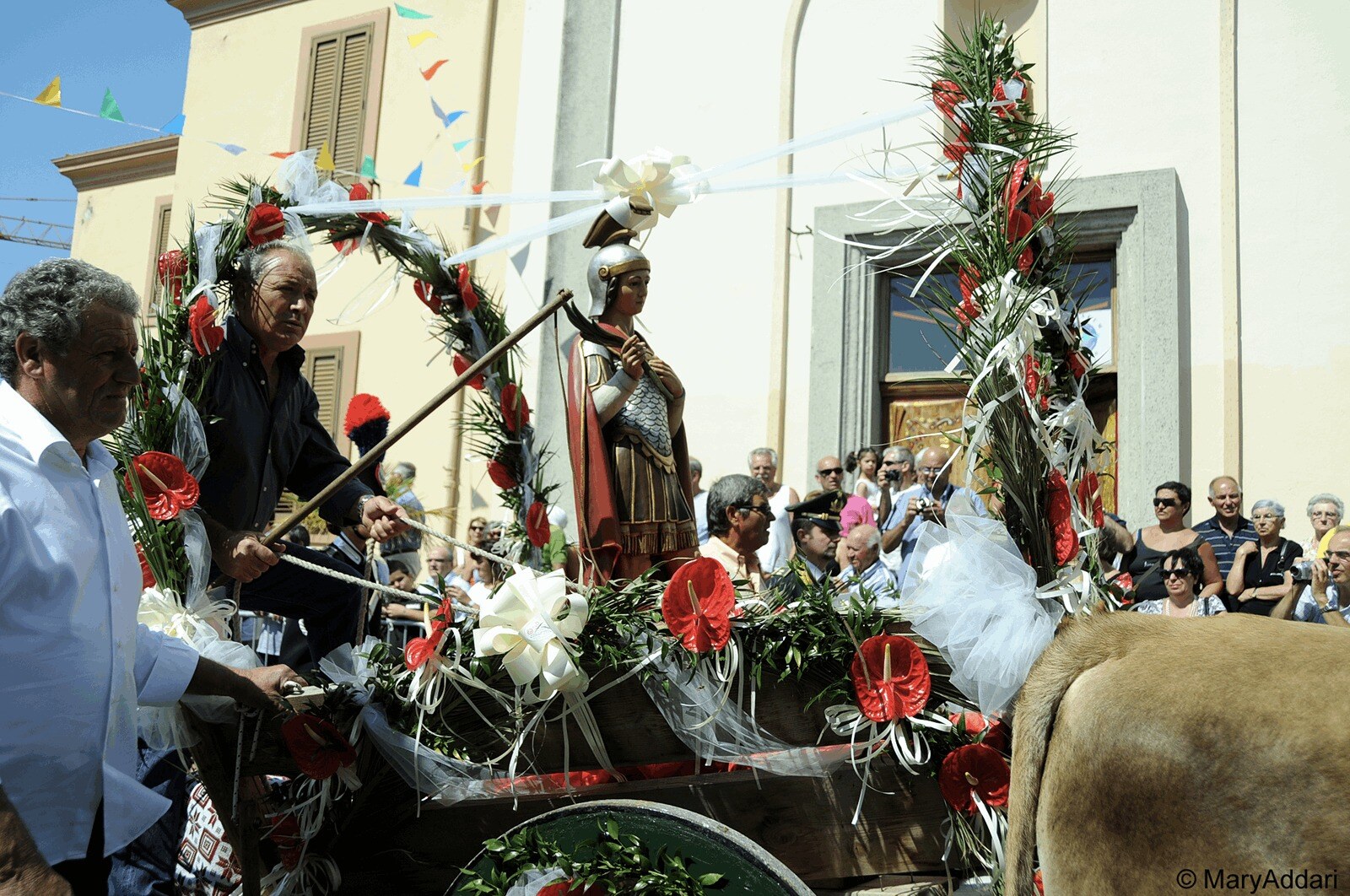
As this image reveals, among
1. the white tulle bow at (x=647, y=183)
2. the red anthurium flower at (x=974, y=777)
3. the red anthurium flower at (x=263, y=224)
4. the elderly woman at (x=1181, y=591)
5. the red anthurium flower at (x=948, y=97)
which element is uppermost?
the white tulle bow at (x=647, y=183)

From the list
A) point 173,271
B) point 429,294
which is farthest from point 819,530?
point 173,271

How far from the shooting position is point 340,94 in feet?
39.0

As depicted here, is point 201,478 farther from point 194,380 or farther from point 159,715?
point 159,715

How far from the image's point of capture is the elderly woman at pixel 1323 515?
666 centimetres

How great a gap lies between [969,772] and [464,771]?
1165 millimetres

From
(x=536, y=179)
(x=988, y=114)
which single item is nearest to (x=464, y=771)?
(x=988, y=114)

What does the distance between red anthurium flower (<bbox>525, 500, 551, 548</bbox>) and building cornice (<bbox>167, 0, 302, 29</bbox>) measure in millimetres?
9600

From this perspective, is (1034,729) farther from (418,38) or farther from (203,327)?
(418,38)

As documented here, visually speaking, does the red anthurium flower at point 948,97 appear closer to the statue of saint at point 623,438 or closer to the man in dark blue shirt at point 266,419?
the statue of saint at point 623,438

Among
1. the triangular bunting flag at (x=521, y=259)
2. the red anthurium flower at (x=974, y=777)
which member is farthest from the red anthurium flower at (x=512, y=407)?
the triangular bunting flag at (x=521, y=259)

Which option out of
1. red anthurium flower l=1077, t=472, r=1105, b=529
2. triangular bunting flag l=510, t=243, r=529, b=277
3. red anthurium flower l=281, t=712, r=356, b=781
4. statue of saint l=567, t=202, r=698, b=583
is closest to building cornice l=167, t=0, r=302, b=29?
triangular bunting flag l=510, t=243, r=529, b=277

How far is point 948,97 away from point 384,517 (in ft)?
6.90

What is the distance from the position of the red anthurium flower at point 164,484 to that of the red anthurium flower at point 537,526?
85.1 inches

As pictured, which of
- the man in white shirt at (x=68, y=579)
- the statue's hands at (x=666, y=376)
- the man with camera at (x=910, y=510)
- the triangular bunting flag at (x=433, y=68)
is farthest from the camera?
the triangular bunting flag at (x=433, y=68)
